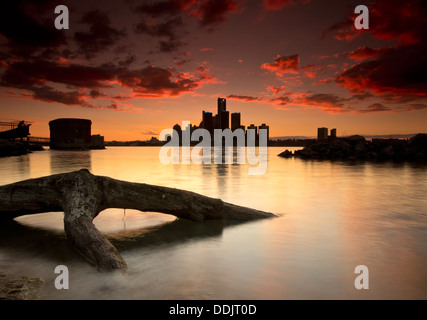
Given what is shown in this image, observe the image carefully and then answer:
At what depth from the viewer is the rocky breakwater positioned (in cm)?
3688

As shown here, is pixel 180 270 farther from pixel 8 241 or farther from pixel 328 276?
pixel 8 241

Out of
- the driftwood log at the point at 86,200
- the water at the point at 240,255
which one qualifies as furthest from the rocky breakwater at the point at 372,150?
the driftwood log at the point at 86,200

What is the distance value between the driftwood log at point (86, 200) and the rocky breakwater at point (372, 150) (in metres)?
36.1

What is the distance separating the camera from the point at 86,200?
18.5 feet

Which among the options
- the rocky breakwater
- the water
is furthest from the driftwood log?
the rocky breakwater

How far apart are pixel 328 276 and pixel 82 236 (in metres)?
3.89

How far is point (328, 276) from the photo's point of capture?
4.23m

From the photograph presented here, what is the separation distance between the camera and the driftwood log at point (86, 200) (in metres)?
5.19

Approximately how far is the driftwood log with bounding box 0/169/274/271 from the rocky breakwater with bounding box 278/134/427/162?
36101 mm

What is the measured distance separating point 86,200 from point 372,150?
41906mm

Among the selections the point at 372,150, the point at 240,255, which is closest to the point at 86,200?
the point at 240,255

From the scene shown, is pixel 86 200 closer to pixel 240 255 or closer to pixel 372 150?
pixel 240 255

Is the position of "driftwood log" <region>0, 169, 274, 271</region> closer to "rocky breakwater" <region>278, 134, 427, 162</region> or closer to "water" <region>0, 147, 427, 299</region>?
"water" <region>0, 147, 427, 299</region>
